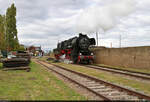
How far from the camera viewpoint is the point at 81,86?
7426 millimetres

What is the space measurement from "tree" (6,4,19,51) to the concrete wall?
46.0 feet

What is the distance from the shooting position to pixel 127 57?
1580 cm

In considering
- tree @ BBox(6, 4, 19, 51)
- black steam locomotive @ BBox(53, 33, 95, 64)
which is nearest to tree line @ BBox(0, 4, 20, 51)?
tree @ BBox(6, 4, 19, 51)

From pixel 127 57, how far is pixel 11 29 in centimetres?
1863

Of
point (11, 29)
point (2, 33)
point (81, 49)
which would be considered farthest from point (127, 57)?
Result: point (2, 33)

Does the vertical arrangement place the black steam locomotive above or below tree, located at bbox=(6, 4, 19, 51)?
below

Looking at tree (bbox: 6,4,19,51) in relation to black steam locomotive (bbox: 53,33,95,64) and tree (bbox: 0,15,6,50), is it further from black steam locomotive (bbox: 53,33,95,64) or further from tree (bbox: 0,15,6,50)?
black steam locomotive (bbox: 53,33,95,64)

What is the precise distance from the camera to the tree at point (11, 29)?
83.5 ft

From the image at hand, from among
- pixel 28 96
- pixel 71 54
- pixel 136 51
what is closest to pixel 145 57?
pixel 136 51

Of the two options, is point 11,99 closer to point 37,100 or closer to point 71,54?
point 37,100

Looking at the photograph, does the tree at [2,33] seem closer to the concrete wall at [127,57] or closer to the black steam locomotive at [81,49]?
the black steam locomotive at [81,49]

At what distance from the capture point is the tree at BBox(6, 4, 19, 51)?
83.5 ft

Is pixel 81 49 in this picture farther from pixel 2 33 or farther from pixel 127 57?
pixel 2 33

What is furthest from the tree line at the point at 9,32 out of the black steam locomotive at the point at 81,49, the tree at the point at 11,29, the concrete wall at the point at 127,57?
the concrete wall at the point at 127,57
